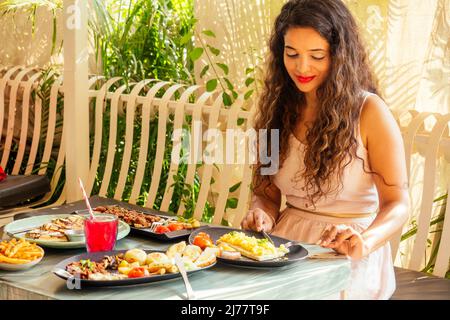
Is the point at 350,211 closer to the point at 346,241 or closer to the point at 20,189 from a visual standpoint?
the point at 346,241

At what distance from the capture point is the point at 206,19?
4.05m

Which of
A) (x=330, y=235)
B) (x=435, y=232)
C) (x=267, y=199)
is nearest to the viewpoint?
(x=330, y=235)

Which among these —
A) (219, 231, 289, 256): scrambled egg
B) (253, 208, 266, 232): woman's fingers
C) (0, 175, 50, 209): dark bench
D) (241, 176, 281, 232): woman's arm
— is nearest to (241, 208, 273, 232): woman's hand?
(253, 208, 266, 232): woman's fingers

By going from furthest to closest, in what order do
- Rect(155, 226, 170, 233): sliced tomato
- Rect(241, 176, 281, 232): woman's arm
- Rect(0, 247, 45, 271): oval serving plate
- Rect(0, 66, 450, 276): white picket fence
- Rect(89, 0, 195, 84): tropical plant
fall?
Rect(89, 0, 195, 84): tropical plant, Rect(0, 66, 450, 276): white picket fence, Rect(241, 176, 281, 232): woman's arm, Rect(155, 226, 170, 233): sliced tomato, Rect(0, 247, 45, 271): oval serving plate

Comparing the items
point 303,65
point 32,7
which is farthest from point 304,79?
point 32,7

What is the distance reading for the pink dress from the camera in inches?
96.5

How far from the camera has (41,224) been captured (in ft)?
7.74

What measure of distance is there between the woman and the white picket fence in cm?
45

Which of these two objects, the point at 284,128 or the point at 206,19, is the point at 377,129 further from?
the point at 206,19

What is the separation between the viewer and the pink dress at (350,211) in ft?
8.04

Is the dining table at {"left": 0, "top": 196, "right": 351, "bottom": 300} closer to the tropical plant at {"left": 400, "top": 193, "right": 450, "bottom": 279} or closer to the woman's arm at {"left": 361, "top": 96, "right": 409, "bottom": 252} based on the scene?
the woman's arm at {"left": 361, "top": 96, "right": 409, "bottom": 252}

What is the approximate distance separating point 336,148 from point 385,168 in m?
0.17

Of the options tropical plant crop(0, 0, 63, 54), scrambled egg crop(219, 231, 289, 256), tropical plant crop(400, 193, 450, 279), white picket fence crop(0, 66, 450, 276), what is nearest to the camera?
scrambled egg crop(219, 231, 289, 256)

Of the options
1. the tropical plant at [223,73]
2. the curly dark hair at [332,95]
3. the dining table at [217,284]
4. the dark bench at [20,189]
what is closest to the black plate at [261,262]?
the dining table at [217,284]
